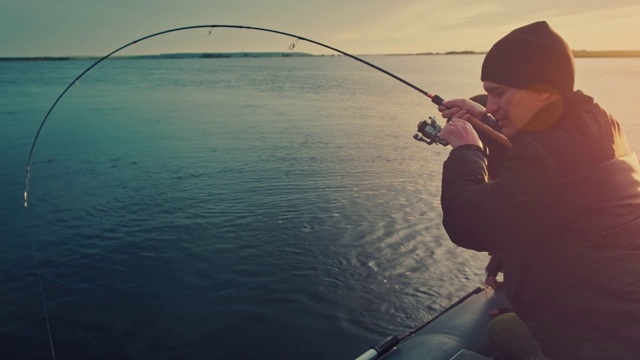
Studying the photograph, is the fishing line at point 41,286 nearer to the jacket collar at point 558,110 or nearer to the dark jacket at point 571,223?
the dark jacket at point 571,223

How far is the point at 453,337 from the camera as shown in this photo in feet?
13.4

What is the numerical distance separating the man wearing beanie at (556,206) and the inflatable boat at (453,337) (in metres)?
1.19

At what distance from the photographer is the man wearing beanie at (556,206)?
6.63 ft

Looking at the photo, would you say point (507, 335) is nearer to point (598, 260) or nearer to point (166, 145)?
point (598, 260)

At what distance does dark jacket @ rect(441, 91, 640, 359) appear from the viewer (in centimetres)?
202

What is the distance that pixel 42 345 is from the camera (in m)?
5.97

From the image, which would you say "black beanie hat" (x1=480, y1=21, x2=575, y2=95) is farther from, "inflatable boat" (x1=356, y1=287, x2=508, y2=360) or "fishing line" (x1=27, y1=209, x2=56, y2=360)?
"fishing line" (x1=27, y1=209, x2=56, y2=360)

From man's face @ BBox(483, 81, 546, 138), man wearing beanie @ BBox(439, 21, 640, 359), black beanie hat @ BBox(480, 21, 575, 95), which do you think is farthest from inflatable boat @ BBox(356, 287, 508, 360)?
black beanie hat @ BBox(480, 21, 575, 95)

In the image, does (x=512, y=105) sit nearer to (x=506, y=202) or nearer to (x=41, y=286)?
(x=506, y=202)

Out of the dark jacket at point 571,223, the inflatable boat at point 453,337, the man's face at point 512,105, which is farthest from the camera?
the inflatable boat at point 453,337

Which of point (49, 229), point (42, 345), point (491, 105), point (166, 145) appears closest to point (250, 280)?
point (42, 345)

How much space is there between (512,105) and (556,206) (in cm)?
64

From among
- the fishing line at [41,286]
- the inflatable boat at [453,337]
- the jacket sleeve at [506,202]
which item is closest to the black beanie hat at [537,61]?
the jacket sleeve at [506,202]

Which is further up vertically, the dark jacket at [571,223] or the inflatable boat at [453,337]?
the dark jacket at [571,223]
